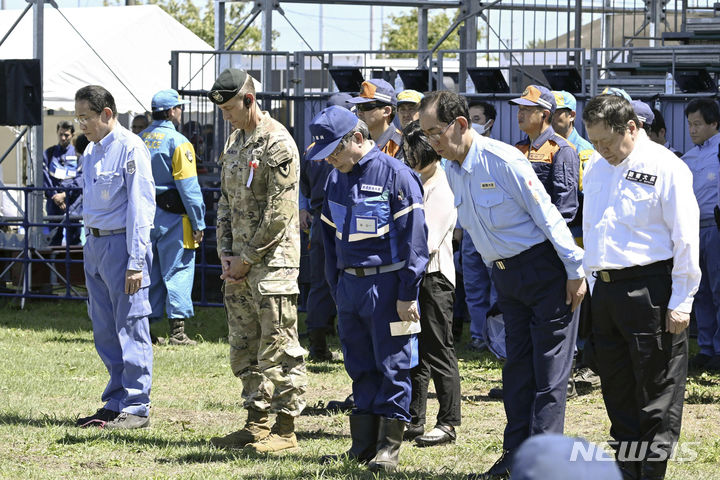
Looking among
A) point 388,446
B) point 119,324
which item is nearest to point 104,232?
point 119,324

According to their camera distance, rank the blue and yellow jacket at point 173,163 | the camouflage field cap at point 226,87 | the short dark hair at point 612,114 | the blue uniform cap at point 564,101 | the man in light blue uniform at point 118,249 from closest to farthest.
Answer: the short dark hair at point 612,114, the camouflage field cap at point 226,87, the man in light blue uniform at point 118,249, the blue uniform cap at point 564,101, the blue and yellow jacket at point 173,163

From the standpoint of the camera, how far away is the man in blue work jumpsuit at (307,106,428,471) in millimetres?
5602

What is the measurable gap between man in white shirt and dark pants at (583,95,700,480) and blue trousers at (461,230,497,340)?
457 centimetres

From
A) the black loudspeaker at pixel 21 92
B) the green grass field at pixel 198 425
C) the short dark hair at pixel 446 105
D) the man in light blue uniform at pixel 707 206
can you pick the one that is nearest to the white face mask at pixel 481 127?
the man in light blue uniform at pixel 707 206

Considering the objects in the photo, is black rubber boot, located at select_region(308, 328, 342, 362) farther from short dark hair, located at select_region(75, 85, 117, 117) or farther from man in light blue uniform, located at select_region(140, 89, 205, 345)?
short dark hair, located at select_region(75, 85, 117, 117)

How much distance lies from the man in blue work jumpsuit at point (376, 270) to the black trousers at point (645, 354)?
3.20ft

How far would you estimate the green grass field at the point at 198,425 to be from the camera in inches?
231

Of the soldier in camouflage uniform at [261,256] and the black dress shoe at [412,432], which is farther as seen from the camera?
the black dress shoe at [412,432]

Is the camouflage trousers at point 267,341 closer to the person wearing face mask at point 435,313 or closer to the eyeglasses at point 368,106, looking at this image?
the person wearing face mask at point 435,313

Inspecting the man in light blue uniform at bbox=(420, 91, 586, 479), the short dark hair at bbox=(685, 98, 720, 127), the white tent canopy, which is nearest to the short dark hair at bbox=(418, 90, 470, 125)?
the man in light blue uniform at bbox=(420, 91, 586, 479)

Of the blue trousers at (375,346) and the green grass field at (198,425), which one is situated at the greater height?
the blue trousers at (375,346)

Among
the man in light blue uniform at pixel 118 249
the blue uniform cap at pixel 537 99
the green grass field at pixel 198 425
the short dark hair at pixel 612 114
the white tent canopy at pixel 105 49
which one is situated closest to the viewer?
the short dark hair at pixel 612 114

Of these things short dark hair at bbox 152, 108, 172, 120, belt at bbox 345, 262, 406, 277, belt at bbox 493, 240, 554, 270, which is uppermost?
short dark hair at bbox 152, 108, 172, 120

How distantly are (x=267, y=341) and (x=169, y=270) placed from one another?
4.70 metres
